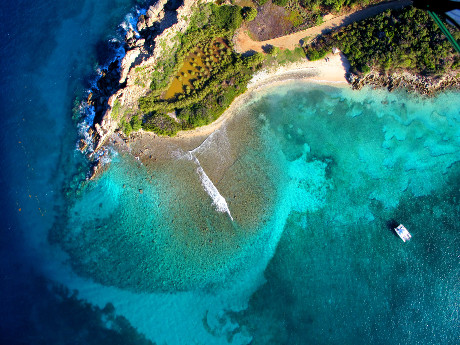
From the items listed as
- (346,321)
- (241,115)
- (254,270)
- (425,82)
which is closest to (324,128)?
(241,115)

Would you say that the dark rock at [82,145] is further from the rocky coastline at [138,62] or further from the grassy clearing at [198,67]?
the grassy clearing at [198,67]

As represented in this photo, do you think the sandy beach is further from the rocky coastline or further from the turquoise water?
the rocky coastline

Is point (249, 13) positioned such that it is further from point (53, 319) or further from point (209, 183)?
point (53, 319)

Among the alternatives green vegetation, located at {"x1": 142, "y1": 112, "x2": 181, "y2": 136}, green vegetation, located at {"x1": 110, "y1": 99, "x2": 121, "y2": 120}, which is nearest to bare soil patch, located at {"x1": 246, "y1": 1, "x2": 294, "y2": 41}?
green vegetation, located at {"x1": 142, "y1": 112, "x2": 181, "y2": 136}

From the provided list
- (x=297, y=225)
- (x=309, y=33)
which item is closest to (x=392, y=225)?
(x=297, y=225)

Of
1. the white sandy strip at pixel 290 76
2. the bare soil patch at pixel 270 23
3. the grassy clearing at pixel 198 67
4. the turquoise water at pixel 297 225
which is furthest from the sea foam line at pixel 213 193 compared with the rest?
the bare soil patch at pixel 270 23

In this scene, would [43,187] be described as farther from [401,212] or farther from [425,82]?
[425,82]
